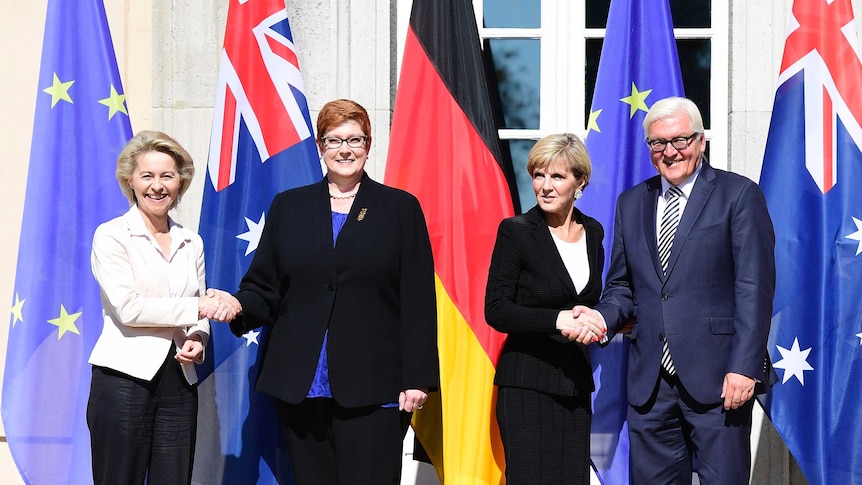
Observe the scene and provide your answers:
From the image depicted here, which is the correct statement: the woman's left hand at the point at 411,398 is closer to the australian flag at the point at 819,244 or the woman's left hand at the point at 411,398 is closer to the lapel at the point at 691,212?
the lapel at the point at 691,212

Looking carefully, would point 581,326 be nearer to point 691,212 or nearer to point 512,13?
point 691,212

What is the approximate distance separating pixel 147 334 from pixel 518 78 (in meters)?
2.46

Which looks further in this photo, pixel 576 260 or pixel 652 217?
pixel 576 260

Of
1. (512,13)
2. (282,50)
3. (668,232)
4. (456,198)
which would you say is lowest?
(668,232)

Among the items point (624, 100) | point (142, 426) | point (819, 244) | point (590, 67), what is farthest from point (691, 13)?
point (142, 426)

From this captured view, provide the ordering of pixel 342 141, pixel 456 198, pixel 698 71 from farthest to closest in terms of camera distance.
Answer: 1. pixel 698 71
2. pixel 456 198
3. pixel 342 141

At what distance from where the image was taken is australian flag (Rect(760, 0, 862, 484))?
13.1 feet

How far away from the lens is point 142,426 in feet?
11.2

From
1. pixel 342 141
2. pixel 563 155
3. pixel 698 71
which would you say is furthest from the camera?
pixel 698 71

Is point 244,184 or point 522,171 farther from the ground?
point 522,171

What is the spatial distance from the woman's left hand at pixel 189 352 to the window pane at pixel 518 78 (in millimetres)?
2208

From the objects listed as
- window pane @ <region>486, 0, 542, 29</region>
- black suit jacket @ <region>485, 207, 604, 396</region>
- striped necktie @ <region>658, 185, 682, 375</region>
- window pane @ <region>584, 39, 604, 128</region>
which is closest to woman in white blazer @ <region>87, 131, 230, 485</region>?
black suit jacket @ <region>485, 207, 604, 396</region>

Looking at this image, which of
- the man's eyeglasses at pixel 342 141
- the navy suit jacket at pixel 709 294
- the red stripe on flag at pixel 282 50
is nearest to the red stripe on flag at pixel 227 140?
the red stripe on flag at pixel 282 50

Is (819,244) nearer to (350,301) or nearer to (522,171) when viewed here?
(522,171)
